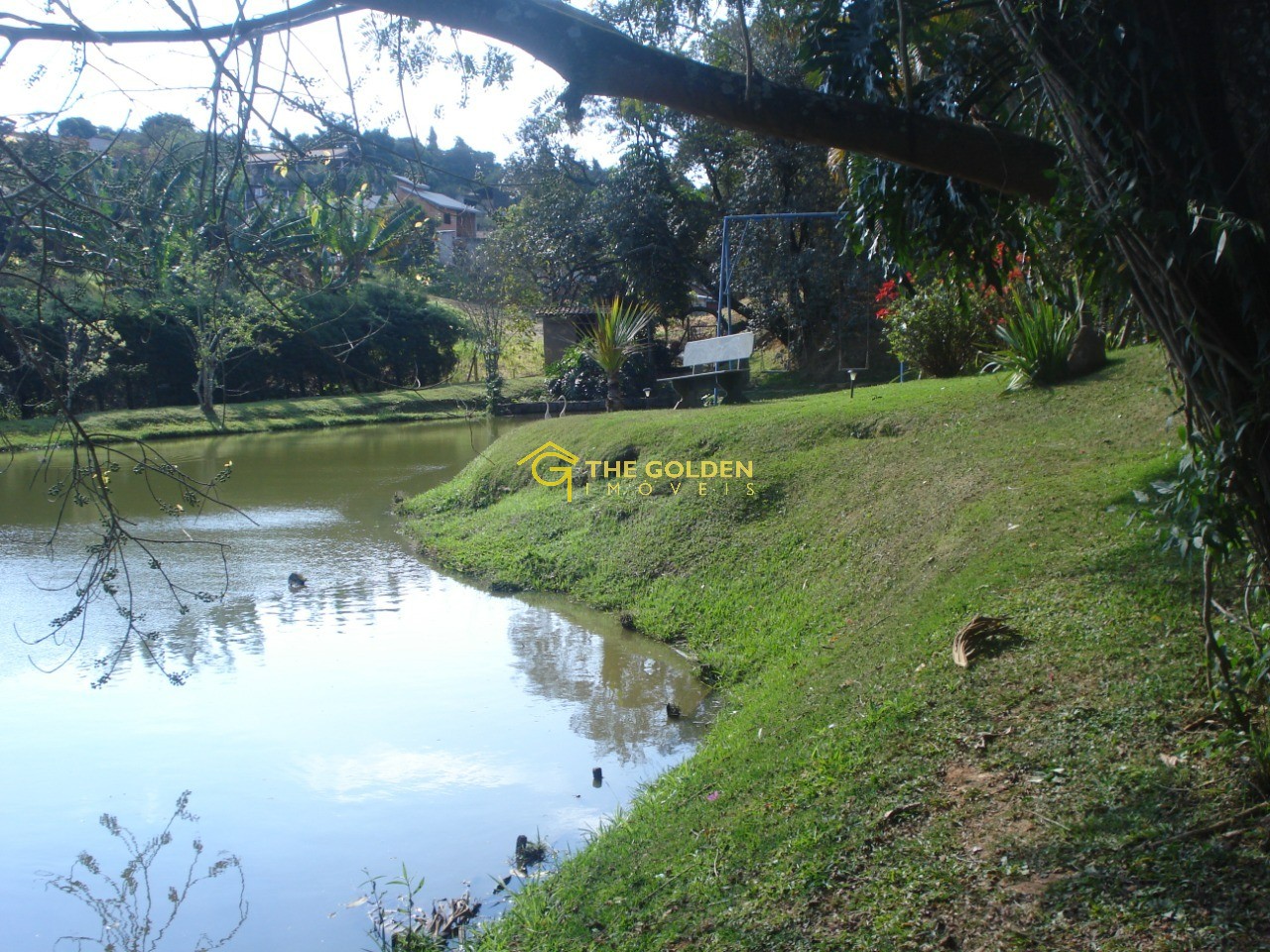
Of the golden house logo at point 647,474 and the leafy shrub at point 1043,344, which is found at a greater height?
→ the leafy shrub at point 1043,344

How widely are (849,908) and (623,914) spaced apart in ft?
2.94

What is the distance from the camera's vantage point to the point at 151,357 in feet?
82.4

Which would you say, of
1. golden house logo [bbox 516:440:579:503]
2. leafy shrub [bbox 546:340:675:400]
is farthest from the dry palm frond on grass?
leafy shrub [bbox 546:340:675:400]

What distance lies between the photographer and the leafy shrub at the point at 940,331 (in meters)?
11.7

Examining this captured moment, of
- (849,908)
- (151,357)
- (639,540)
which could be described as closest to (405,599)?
(639,540)

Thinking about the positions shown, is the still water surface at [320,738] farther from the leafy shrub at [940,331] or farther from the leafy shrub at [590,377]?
the leafy shrub at [590,377]

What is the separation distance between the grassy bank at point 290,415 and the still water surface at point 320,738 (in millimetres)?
12298

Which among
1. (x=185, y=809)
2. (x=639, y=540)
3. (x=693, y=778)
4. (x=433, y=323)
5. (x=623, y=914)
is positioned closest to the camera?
(x=623, y=914)

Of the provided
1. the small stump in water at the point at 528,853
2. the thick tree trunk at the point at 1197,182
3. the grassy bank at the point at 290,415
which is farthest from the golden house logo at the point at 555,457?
the grassy bank at the point at 290,415

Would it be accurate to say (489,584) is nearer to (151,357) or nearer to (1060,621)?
(1060,621)

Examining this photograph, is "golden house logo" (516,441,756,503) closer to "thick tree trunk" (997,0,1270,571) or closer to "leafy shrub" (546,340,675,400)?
"thick tree trunk" (997,0,1270,571)

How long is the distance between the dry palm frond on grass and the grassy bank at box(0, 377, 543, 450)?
55.8 ft

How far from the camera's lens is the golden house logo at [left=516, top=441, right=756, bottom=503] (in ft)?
31.9

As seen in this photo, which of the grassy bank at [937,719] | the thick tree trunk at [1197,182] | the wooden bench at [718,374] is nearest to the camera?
the thick tree trunk at [1197,182]
